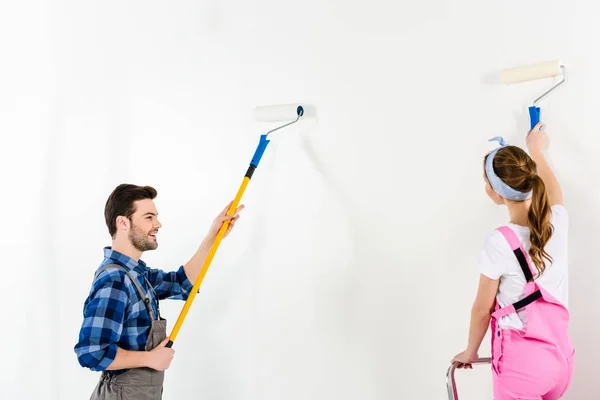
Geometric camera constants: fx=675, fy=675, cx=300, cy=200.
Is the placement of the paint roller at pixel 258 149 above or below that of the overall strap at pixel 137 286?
above

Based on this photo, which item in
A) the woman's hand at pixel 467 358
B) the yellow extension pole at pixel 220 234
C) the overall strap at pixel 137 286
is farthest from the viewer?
the yellow extension pole at pixel 220 234

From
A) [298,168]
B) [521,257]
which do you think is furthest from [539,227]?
[298,168]

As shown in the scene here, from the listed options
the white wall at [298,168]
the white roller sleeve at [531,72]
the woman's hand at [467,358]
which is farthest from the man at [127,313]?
the white roller sleeve at [531,72]

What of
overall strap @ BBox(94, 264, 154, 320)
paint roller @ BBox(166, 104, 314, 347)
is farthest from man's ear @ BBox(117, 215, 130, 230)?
paint roller @ BBox(166, 104, 314, 347)

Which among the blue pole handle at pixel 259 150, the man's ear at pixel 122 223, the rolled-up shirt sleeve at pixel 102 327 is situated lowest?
the rolled-up shirt sleeve at pixel 102 327

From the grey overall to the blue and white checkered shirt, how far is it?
0.05 feet

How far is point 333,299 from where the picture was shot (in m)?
2.02

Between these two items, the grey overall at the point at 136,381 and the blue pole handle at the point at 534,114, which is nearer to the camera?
the blue pole handle at the point at 534,114

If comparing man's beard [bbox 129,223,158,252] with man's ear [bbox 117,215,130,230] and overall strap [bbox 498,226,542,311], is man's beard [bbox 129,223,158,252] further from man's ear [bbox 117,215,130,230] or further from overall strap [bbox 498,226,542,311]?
overall strap [bbox 498,226,542,311]

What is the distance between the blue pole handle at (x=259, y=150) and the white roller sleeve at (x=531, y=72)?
0.71 m

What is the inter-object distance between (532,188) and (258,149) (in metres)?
0.84

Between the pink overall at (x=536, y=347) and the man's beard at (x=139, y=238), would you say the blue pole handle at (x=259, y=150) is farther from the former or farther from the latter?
the pink overall at (x=536, y=347)

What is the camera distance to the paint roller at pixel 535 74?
1.60 meters

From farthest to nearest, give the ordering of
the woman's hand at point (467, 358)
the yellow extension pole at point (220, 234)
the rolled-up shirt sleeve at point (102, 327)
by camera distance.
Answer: the yellow extension pole at point (220, 234)
the rolled-up shirt sleeve at point (102, 327)
the woman's hand at point (467, 358)
